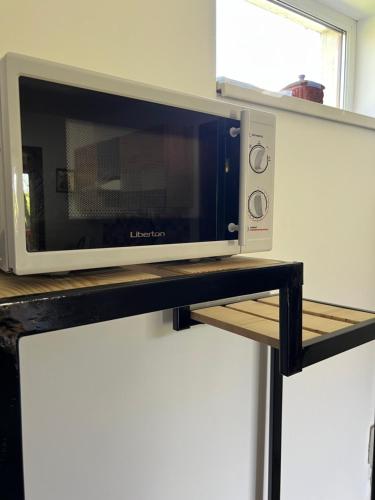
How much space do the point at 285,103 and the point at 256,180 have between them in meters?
0.47

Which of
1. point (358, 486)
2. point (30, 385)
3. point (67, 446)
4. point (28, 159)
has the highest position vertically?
point (28, 159)

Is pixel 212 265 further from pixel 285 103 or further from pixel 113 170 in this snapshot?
pixel 285 103

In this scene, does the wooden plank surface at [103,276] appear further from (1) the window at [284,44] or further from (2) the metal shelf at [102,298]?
(1) the window at [284,44]

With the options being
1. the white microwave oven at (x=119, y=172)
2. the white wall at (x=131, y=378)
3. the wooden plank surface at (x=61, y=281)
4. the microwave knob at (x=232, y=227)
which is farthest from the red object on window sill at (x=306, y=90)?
the wooden plank surface at (x=61, y=281)

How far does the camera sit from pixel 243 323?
2.38 ft

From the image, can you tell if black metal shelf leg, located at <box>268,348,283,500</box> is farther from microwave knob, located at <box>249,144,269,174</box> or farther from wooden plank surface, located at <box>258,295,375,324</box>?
microwave knob, located at <box>249,144,269,174</box>

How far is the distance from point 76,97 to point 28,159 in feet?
0.34

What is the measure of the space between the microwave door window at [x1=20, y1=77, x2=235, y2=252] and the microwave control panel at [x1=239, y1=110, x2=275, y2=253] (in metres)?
0.04

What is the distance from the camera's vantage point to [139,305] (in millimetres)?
453

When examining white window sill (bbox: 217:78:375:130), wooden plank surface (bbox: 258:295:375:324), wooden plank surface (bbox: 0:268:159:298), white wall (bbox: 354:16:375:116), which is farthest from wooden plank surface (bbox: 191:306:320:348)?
white wall (bbox: 354:16:375:116)

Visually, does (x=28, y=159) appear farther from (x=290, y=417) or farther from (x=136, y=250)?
(x=290, y=417)

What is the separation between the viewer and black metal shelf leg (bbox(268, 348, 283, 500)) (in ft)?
3.29

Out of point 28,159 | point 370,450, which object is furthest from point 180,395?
point 370,450

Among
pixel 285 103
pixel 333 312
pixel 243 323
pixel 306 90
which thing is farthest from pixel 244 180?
pixel 306 90
